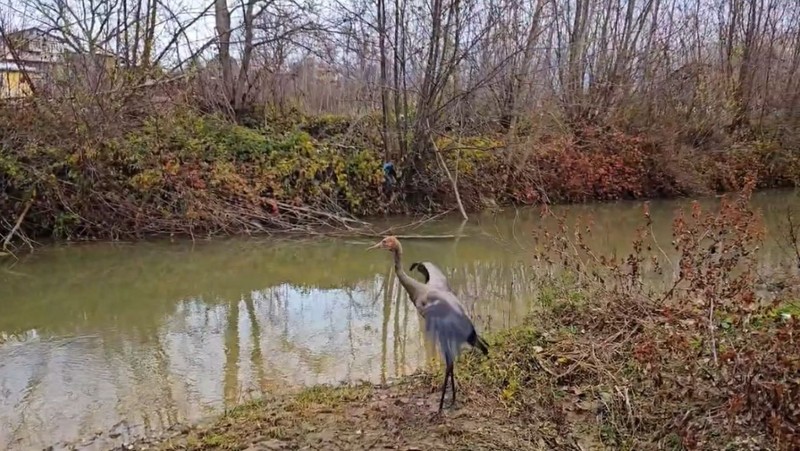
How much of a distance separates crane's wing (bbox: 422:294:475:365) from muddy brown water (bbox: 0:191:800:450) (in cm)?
129

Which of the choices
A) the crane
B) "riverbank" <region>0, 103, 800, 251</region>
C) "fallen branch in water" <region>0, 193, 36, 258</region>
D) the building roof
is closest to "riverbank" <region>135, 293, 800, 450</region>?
the crane

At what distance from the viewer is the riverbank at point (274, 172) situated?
10.6 meters

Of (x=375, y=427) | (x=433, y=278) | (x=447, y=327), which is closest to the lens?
(x=447, y=327)

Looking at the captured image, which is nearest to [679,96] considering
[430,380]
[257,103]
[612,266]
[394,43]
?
[394,43]

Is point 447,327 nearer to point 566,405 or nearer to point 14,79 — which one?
point 566,405

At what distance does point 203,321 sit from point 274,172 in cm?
608

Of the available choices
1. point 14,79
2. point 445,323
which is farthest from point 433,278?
point 14,79

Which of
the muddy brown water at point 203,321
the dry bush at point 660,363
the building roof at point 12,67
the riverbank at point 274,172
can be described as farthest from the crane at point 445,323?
the building roof at point 12,67

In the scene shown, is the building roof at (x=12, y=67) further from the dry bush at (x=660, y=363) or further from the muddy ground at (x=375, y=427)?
the dry bush at (x=660, y=363)

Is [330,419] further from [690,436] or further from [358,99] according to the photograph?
[358,99]

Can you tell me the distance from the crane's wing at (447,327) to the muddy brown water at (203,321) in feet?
4.25

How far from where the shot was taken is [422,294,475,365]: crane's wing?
12.8ft

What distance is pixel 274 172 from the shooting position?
496 inches

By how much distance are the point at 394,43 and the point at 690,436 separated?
10.9 meters
